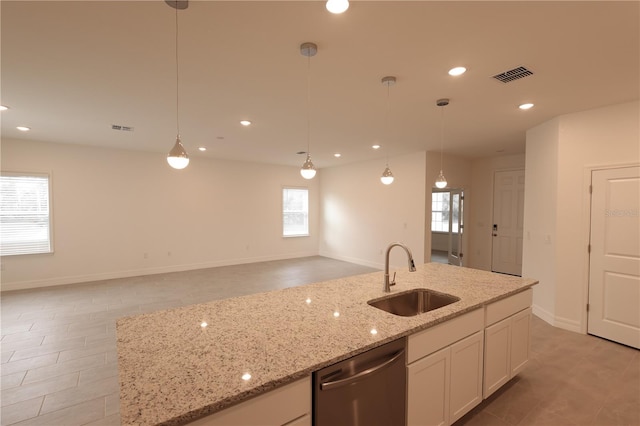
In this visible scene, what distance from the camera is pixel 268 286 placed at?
5.62 meters

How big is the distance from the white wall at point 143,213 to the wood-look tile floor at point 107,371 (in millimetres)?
1037

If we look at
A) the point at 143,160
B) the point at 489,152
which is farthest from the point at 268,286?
the point at 489,152

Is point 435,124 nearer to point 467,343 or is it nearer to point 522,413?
point 467,343

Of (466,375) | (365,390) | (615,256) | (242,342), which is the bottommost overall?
(466,375)

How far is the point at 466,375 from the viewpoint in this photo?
203cm

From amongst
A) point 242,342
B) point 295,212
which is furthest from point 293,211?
point 242,342

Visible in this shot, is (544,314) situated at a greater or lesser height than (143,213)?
lesser

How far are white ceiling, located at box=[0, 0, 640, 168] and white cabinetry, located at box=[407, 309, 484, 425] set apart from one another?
1.97 meters

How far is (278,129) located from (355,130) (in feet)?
3.92

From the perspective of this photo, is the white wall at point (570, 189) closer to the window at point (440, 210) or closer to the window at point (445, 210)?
the window at point (445, 210)

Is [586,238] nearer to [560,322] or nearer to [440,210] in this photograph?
[560,322]

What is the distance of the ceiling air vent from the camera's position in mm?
2551

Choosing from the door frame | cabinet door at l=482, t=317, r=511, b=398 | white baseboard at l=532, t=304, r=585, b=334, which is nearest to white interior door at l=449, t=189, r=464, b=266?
white baseboard at l=532, t=304, r=585, b=334

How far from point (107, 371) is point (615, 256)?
5.56 metres
